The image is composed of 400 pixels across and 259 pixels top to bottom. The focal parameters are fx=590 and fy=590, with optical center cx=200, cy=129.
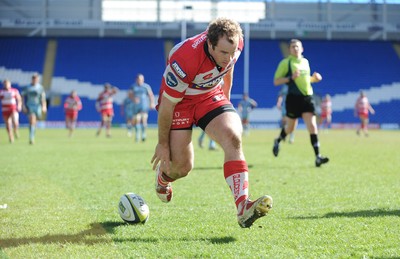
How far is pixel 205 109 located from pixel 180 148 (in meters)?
0.47

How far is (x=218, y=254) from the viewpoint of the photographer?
14.6 feet

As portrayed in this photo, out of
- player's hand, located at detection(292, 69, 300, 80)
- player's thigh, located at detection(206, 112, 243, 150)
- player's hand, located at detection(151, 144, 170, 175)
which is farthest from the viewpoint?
player's hand, located at detection(292, 69, 300, 80)

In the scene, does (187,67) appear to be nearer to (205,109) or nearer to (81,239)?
(205,109)

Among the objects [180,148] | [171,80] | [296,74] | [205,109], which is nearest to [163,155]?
[180,148]

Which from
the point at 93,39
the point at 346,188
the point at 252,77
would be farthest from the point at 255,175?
the point at 93,39

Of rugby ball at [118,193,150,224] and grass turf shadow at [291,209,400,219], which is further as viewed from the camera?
grass turf shadow at [291,209,400,219]

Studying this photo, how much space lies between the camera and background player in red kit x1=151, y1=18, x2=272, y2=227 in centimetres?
498

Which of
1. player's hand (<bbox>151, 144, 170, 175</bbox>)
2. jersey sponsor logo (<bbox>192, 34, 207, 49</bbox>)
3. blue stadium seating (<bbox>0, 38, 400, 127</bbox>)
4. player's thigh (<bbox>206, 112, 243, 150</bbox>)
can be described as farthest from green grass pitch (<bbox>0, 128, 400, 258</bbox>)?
blue stadium seating (<bbox>0, 38, 400, 127</bbox>)

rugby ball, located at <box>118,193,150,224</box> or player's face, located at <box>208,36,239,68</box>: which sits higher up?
player's face, located at <box>208,36,239,68</box>

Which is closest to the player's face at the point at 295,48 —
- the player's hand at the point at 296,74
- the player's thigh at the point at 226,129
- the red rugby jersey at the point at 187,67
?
the player's hand at the point at 296,74

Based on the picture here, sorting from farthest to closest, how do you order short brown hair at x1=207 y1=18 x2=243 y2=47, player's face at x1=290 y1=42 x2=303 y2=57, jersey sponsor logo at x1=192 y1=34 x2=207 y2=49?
player's face at x1=290 y1=42 x2=303 y2=57 < jersey sponsor logo at x1=192 y1=34 x2=207 y2=49 < short brown hair at x1=207 y1=18 x2=243 y2=47

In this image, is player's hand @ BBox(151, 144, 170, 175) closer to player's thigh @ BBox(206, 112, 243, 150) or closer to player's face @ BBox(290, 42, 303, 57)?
player's thigh @ BBox(206, 112, 243, 150)

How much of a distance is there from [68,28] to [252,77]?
1442cm

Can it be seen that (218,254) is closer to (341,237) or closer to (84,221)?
(341,237)
